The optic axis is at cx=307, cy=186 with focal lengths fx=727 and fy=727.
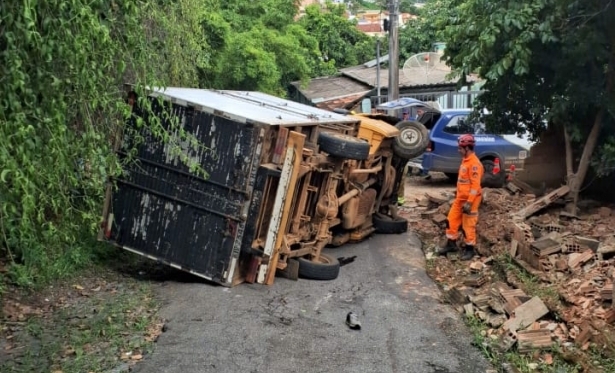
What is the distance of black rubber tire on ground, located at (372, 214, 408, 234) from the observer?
11.3 m

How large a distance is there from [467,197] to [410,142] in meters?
1.64

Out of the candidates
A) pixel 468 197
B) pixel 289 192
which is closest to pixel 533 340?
pixel 289 192

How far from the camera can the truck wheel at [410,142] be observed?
10.9 metres

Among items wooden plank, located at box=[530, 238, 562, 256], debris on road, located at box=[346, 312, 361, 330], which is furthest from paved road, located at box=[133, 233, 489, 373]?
wooden plank, located at box=[530, 238, 562, 256]

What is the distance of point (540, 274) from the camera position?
320 inches

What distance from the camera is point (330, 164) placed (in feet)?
27.6

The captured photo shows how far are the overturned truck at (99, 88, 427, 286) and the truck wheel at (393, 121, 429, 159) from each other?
2649 millimetres

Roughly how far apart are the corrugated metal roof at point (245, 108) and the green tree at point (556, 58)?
2157 mm

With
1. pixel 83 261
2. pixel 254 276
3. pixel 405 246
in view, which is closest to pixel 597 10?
pixel 405 246

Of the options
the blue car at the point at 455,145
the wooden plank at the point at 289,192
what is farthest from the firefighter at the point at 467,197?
the blue car at the point at 455,145

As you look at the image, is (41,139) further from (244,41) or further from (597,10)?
(244,41)

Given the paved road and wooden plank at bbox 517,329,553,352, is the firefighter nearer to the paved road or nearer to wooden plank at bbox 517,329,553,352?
the paved road

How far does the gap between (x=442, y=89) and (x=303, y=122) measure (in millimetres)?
19155

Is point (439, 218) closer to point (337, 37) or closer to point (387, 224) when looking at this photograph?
point (387, 224)
